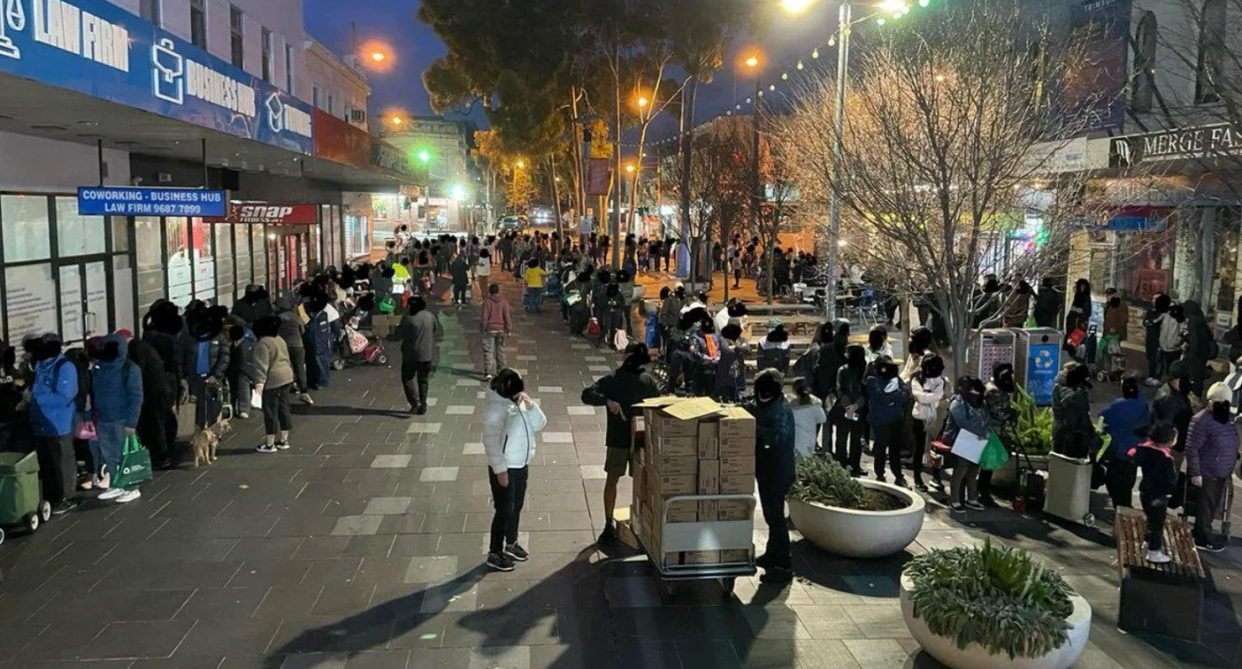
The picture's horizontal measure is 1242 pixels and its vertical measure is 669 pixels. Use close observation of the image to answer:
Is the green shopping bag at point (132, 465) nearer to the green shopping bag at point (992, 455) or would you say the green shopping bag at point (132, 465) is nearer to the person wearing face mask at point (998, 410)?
the green shopping bag at point (992, 455)

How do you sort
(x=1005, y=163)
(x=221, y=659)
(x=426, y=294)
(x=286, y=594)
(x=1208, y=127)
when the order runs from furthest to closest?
1. (x=426, y=294)
2. (x=1208, y=127)
3. (x=1005, y=163)
4. (x=286, y=594)
5. (x=221, y=659)

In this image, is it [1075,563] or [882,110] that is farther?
[882,110]

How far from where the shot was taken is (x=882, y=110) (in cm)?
1010

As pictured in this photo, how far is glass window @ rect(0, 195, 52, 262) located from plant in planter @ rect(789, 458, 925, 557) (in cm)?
1013

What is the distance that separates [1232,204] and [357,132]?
51.5 ft

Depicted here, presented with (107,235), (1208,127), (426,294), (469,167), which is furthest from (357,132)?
(469,167)

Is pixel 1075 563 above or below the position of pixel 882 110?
below

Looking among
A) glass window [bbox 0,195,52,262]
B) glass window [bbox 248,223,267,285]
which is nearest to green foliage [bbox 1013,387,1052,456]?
glass window [bbox 0,195,52,262]

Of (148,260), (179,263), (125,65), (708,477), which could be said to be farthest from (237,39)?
(708,477)

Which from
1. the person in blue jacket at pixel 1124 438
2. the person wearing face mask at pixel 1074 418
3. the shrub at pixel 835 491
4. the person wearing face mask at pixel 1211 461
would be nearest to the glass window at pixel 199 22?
the shrub at pixel 835 491

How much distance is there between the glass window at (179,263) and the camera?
17.4 metres

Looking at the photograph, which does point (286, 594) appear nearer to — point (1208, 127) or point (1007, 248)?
point (1007, 248)

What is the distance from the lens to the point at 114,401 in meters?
8.98

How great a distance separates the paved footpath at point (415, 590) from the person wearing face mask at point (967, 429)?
0.43 meters
